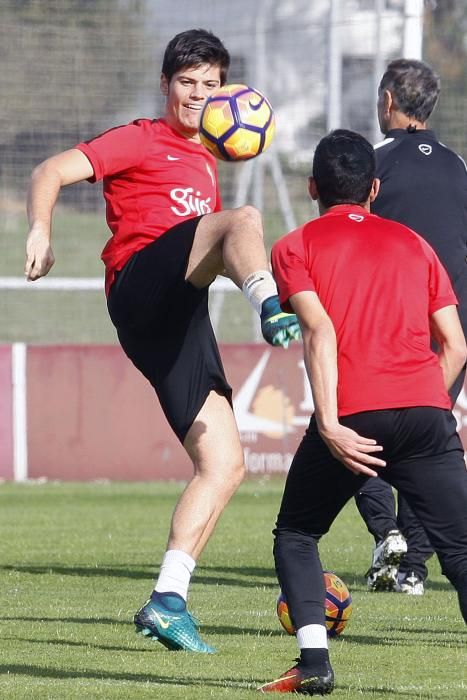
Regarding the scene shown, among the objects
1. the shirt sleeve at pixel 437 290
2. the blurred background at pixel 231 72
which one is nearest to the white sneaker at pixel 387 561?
the shirt sleeve at pixel 437 290

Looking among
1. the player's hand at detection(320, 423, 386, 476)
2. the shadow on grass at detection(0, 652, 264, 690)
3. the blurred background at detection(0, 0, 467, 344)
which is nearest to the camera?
the player's hand at detection(320, 423, 386, 476)

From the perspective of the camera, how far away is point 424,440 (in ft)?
16.5

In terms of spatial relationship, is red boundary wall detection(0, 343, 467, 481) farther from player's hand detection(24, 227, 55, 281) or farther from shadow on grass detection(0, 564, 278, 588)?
player's hand detection(24, 227, 55, 281)

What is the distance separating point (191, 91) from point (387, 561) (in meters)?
2.85

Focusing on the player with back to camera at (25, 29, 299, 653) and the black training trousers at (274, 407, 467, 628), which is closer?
the black training trousers at (274, 407, 467, 628)

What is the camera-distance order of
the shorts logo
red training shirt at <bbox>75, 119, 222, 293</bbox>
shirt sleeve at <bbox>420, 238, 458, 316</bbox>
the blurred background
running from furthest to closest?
the blurred background < the shorts logo < red training shirt at <bbox>75, 119, 222, 293</bbox> < shirt sleeve at <bbox>420, 238, 458, 316</bbox>

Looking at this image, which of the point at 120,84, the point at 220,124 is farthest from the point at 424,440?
the point at 120,84

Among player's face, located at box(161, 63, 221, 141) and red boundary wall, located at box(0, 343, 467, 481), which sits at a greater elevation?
player's face, located at box(161, 63, 221, 141)

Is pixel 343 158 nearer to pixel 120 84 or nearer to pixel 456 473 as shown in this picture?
pixel 456 473

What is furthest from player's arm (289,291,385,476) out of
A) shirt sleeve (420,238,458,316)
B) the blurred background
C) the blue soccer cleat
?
the blurred background

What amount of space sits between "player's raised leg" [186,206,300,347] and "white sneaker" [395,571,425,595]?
2.60 metres

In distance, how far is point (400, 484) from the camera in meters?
5.09

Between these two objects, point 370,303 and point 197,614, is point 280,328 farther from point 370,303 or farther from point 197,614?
point 197,614

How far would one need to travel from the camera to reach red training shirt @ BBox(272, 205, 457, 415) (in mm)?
5047
